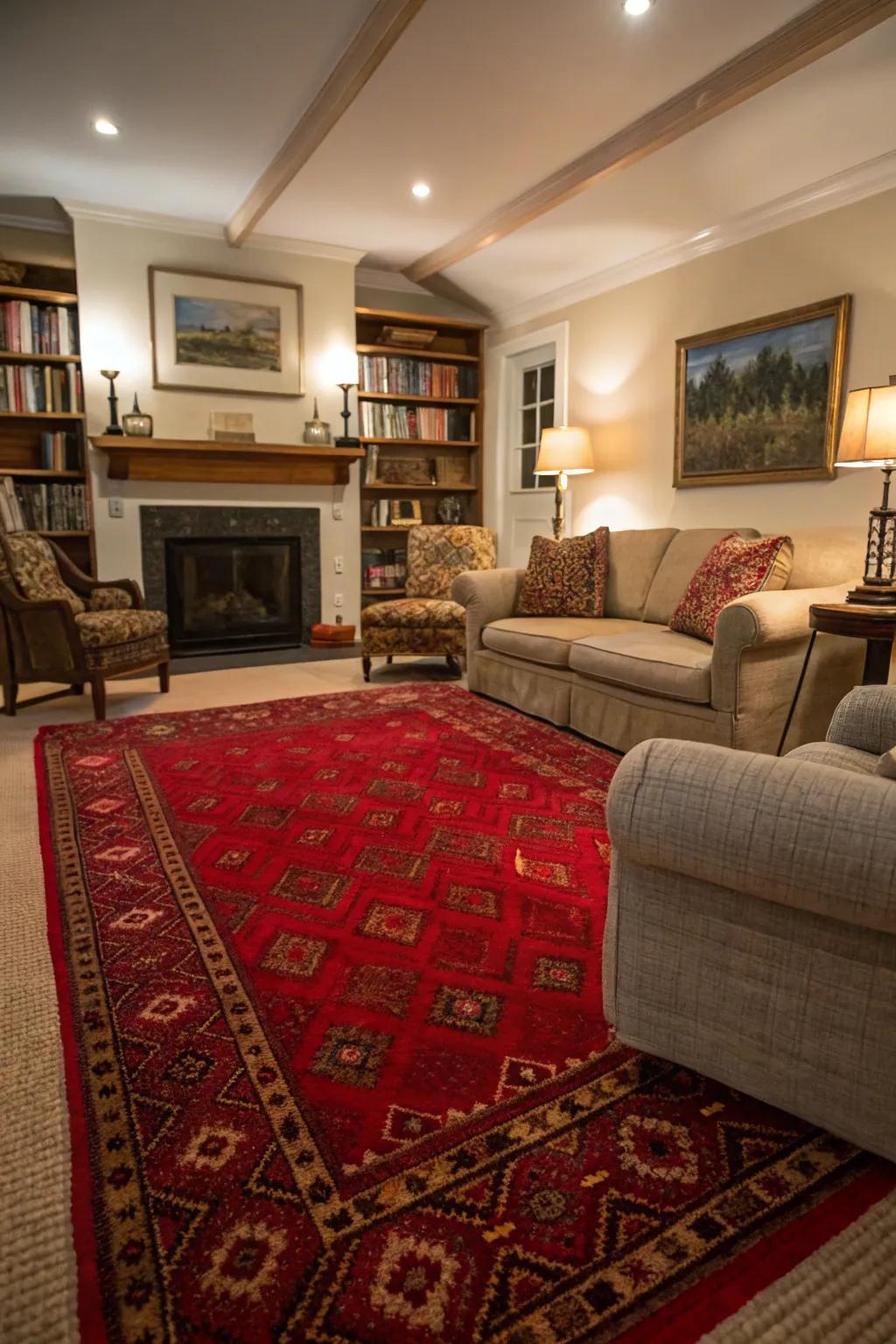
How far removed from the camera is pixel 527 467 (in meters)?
5.87

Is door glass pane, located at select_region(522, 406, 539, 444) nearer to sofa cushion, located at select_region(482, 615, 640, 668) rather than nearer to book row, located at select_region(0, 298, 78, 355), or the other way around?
sofa cushion, located at select_region(482, 615, 640, 668)

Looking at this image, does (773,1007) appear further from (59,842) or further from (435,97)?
(435,97)

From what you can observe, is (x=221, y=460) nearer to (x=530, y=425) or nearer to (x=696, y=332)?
(x=530, y=425)

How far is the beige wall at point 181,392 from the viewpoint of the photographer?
15.0 feet

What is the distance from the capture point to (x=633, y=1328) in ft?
2.96

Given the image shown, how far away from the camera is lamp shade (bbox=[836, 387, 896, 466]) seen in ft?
8.66

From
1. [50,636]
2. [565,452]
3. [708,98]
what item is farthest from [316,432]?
[708,98]

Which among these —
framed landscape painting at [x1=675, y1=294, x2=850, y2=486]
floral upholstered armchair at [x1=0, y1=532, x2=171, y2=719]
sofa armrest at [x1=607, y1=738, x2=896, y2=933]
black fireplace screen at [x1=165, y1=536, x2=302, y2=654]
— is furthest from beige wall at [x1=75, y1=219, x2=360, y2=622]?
sofa armrest at [x1=607, y1=738, x2=896, y2=933]

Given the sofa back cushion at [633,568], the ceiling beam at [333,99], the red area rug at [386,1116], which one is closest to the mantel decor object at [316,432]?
the ceiling beam at [333,99]

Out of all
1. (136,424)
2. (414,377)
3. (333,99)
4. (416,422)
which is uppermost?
(333,99)

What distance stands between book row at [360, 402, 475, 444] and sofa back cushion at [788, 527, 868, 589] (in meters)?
3.20

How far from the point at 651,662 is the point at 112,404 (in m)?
3.57

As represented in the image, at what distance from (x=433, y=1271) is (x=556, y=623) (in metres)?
2.98

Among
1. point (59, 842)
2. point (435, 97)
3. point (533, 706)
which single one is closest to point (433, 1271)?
point (59, 842)
